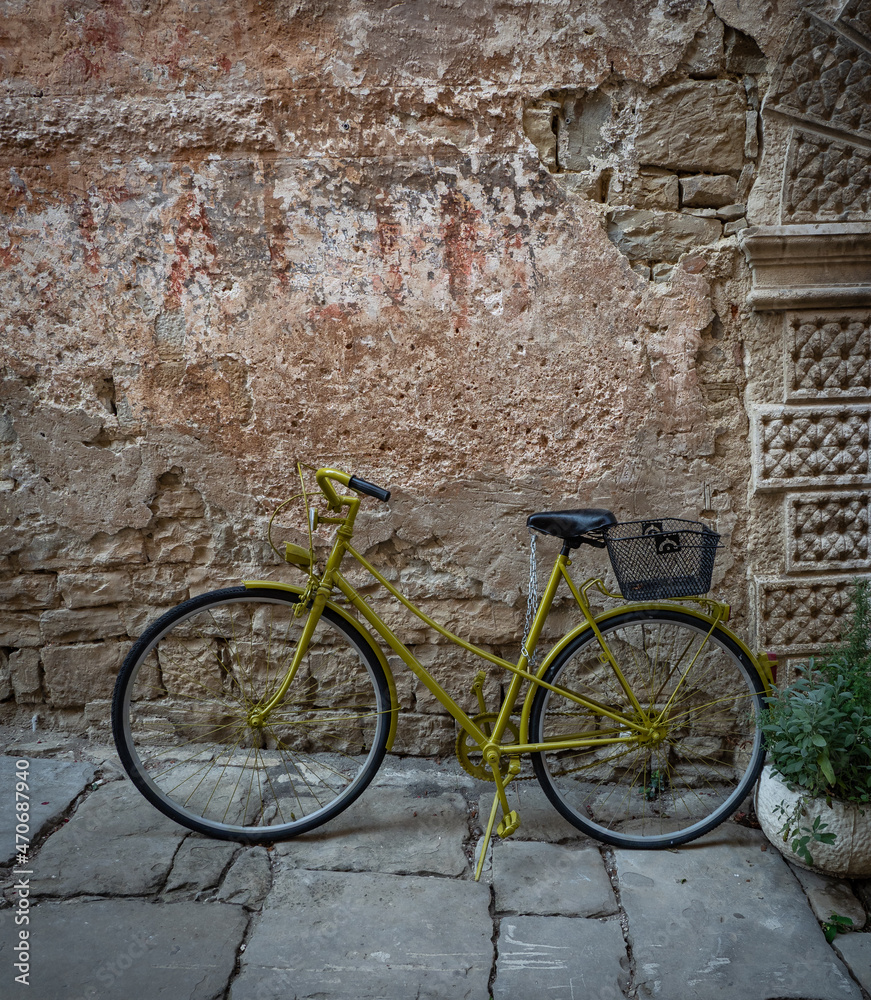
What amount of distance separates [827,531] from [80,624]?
9.69 feet

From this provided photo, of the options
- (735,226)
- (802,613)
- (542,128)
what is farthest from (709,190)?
(802,613)

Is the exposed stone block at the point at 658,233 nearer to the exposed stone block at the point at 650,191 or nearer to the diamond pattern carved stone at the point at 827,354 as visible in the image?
the exposed stone block at the point at 650,191

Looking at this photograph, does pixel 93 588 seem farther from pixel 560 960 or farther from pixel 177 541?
pixel 560 960

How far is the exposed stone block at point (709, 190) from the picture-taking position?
263 cm

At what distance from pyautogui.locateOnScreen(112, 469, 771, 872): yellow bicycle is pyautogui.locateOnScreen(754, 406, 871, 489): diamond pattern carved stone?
361 mm

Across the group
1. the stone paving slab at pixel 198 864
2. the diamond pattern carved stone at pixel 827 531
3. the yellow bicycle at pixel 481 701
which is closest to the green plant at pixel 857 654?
the diamond pattern carved stone at pixel 827 531

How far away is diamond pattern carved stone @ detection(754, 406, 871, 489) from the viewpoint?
2654mm

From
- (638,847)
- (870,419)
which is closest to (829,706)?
(638,847)

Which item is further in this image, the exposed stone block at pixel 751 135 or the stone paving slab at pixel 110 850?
the exposed stone block at pixel 751 135

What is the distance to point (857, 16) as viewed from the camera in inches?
98.7

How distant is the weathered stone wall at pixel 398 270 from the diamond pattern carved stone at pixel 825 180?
18 mm

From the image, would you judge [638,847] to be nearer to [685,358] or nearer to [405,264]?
[685,358]

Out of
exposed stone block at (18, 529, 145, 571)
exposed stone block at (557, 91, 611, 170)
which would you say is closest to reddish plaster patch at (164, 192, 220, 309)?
exposed stone block at (18, 529, 145, 571)

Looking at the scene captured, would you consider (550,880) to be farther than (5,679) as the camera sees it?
No
